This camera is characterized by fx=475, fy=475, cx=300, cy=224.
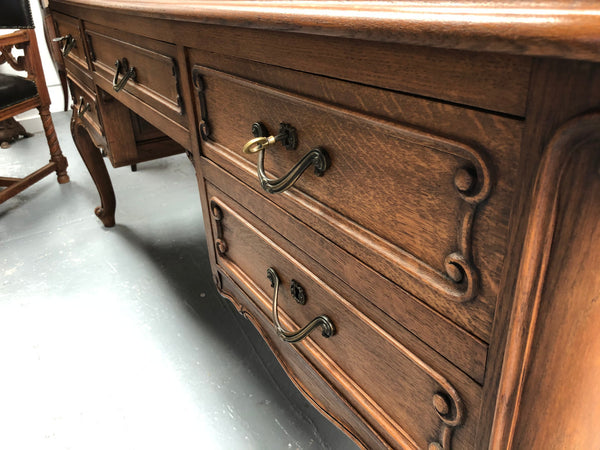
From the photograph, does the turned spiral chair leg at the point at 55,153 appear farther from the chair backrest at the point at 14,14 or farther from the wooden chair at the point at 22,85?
the chair backrest at the point at 14,14

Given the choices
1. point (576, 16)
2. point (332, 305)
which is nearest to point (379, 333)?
point (332, 305)

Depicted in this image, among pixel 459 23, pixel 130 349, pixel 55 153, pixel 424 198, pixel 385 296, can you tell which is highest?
pixel 459 23

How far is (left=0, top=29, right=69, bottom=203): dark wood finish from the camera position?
5.94 ft

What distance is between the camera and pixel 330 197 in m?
0.44

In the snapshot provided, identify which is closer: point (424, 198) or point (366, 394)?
point (424, 198)

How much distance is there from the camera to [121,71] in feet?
2.98

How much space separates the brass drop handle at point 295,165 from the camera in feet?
1.41

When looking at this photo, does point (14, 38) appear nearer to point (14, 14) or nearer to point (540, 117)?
point (14, 14)

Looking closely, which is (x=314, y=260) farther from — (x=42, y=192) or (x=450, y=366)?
(x=42, y=192)

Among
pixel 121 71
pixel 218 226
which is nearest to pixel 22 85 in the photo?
pixel 121 71

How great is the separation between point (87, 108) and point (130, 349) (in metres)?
0.70

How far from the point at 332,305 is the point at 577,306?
260 mm

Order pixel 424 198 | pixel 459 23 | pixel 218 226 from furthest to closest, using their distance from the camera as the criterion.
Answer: pixel 218 226, pixel 424 198, pixel 459 23

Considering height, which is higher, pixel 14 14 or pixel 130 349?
pixel 14 14
